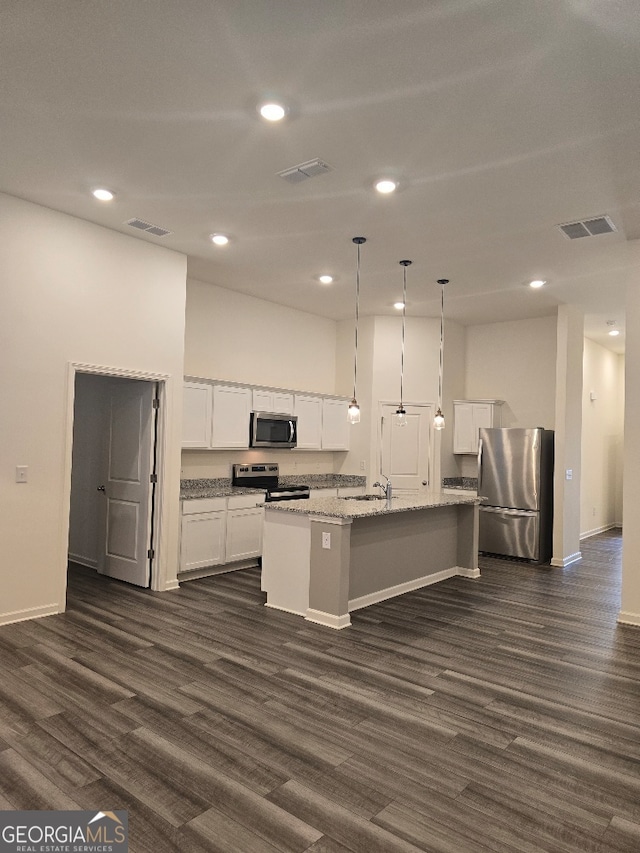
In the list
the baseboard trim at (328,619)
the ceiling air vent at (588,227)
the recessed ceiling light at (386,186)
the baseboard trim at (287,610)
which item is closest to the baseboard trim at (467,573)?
the baseboard trim at (328,619)

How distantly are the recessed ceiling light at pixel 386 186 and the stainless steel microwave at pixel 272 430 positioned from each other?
11.2 ft

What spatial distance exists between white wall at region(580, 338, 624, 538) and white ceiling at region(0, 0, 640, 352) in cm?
446

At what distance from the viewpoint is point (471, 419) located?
8.68 metres

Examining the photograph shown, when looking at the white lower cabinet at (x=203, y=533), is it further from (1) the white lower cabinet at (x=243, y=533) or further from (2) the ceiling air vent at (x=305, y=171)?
(2) the ceiling air vent at (x=305, y=171)

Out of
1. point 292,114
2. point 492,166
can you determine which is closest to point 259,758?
point 292,114

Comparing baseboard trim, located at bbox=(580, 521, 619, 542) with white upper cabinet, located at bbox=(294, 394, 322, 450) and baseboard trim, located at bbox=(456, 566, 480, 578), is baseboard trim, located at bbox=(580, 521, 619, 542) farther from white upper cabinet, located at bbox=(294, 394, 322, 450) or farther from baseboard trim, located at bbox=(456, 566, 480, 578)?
white upper cabinet, located at bbox=(294, 394, 322, 450)

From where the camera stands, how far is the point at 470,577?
6672mm

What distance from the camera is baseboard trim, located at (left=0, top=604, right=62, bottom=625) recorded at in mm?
4645

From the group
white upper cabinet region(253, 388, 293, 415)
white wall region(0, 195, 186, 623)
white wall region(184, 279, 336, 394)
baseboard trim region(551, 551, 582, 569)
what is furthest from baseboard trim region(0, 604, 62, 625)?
baseboard trim region(551, 551, 582, 569)

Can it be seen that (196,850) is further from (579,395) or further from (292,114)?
(579,395)

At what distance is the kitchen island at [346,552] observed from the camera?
15.9ft

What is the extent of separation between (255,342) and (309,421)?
127 centimetres

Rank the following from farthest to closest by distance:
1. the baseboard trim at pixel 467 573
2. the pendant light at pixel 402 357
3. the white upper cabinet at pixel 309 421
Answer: the white upper cabinet at pixel 309 421 → the baseboard trim at pixel 467 573 → the pendant light at pixel 402 357

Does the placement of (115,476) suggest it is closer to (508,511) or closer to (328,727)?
(328,727)
